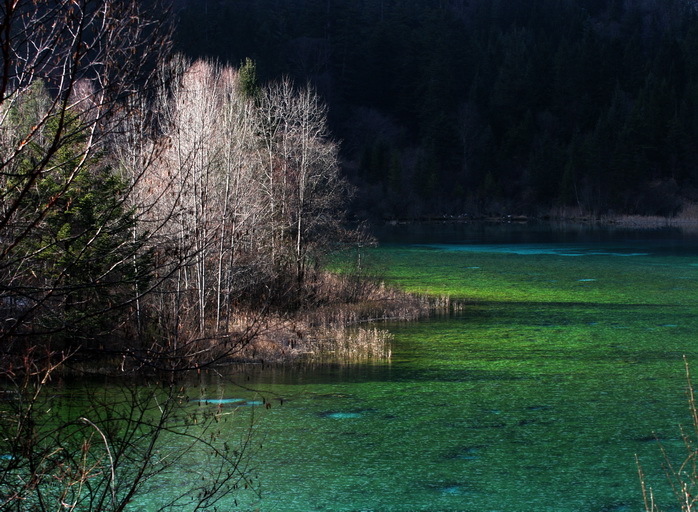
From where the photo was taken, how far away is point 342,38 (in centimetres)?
8969

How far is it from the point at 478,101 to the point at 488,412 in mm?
73850

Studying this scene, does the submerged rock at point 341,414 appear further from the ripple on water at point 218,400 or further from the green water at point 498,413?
the ripple on water at point 218,400

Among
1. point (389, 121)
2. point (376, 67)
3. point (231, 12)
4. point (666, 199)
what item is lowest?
point (666, 199)

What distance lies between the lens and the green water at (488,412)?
951cm

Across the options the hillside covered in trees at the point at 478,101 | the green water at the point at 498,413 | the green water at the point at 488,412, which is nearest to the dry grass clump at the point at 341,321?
the green water at the point at 488,412

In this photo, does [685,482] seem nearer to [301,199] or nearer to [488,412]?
[488,412]

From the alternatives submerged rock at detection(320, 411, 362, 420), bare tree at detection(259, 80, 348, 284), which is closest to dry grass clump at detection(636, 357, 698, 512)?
submerged rock at detection(320, 411, 362, 420)

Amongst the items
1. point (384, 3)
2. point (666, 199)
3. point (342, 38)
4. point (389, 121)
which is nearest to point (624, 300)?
point (666, 199)

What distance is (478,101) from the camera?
275ft

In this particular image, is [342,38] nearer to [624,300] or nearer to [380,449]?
[624,300]

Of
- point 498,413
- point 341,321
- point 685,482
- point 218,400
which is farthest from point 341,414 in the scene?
point 341,321

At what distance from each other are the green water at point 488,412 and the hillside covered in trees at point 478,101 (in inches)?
1828

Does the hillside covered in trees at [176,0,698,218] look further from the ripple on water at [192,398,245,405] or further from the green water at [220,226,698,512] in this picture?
the ripple on water at [192,398,245,405]

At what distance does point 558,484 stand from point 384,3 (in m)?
98.4
